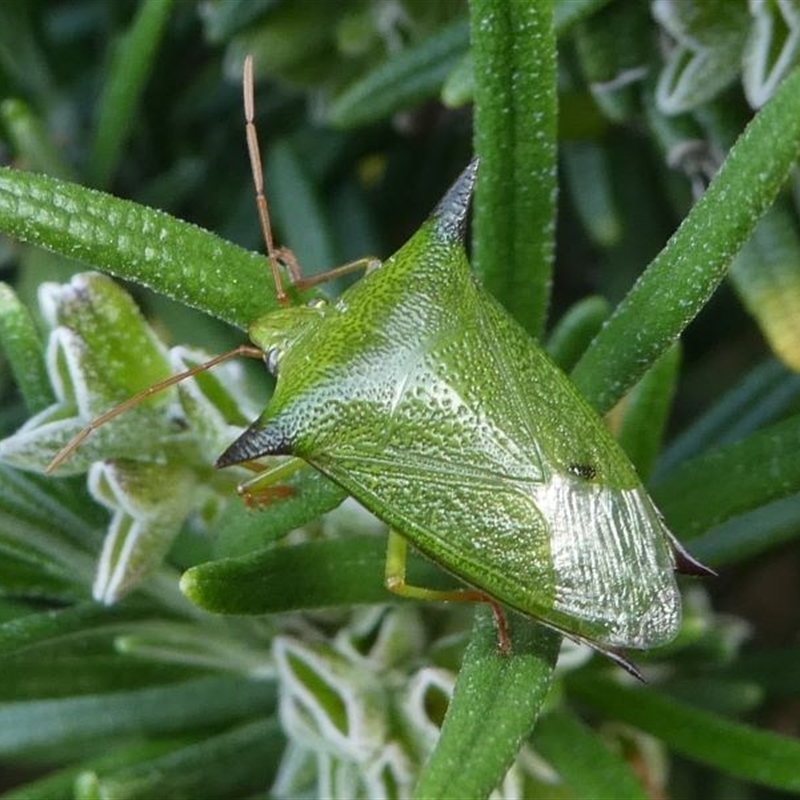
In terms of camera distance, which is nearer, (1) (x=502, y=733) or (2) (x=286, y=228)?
(1) (x=502, y=733)

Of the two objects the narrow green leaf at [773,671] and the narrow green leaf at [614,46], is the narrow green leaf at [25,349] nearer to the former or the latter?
the narrow green leaf at [614,46]

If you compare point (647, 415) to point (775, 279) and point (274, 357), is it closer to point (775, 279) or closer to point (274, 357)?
point (775, 279)

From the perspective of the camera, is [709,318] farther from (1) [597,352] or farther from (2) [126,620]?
(2) [126,620]

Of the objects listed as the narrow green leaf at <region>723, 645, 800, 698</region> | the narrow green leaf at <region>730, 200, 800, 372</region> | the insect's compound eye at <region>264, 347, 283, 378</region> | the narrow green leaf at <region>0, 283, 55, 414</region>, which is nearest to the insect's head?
the insect's compound eye at <region>264, 347, 283, 378</region>

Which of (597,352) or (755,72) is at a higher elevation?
(755,72)

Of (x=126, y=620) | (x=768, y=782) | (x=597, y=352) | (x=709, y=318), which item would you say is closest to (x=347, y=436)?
(x=597, y=352)

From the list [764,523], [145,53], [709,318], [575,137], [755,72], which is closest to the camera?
[755,72]
